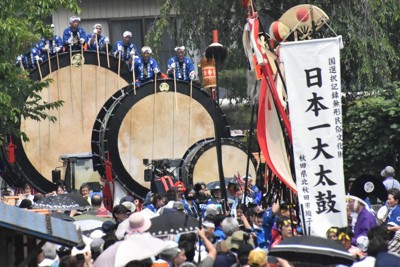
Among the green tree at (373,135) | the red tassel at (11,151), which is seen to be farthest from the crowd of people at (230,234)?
the red tassel at (11,151)

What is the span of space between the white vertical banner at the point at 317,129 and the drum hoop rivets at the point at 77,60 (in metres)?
13.1

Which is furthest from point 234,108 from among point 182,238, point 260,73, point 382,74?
point 182,238

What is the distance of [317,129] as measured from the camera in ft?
47.3

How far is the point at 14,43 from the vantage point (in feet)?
61.8

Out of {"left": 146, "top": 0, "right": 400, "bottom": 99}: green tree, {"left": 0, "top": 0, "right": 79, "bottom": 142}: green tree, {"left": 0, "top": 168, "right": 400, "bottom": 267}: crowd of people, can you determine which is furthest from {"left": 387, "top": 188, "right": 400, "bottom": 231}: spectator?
{"left": 146, "top": 0, "right": 400, "bottom": 99}: green tree

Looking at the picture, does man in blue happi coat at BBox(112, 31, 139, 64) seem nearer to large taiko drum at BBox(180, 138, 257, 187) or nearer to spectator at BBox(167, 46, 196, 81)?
spectator at BBox(167, 46, 196, 81)

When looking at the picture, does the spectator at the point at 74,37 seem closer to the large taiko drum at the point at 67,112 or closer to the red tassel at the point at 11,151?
the large taiko drum at the point at 67,112

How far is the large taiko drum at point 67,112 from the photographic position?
26844 millimetres

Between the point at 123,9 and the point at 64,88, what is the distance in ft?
34.0

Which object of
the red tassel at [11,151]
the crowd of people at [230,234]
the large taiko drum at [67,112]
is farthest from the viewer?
the large taiko drum at [67,112]

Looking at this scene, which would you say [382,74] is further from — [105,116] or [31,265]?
[31,265]

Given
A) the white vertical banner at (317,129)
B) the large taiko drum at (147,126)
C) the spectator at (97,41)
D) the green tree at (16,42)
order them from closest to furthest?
the white vertical banner at (317,129) → the green tree at (16,42) → the large taiko drum at (147,126) → the spectator at (97,41)

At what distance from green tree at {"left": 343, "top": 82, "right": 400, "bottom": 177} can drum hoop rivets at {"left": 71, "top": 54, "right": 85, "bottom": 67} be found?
270 inches

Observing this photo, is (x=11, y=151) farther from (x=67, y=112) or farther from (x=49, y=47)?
(x=49, y=47)
